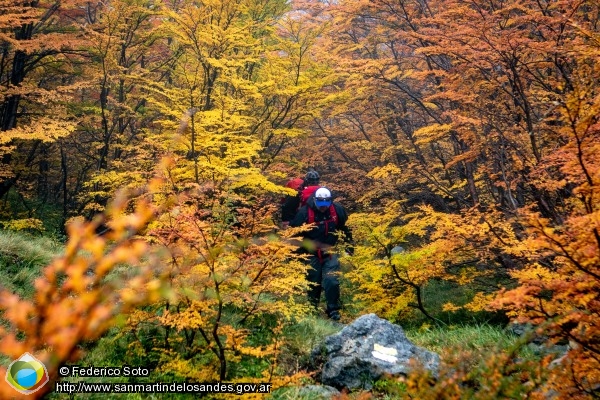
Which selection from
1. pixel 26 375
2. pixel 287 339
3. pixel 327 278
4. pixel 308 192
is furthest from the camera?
pixel 308 192

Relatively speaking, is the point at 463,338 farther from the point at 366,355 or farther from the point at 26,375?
the point at 26,375

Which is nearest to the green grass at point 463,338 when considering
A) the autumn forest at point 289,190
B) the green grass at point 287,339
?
the green grass at point 287,339

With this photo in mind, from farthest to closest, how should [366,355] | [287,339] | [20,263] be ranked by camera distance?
1. [20,263]
2. [287,339]
3. [366,355]

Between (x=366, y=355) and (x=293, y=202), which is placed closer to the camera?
(x=366, y=355)

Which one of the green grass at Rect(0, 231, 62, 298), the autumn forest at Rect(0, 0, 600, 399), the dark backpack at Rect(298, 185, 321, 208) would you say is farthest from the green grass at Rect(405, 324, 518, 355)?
the green grass at Rect(0, 231, 62, 298)

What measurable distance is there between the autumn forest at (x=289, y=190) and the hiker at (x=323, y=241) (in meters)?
0.40

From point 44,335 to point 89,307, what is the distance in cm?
13

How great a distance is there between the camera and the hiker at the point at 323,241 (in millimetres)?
6930

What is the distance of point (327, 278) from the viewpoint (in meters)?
6.86

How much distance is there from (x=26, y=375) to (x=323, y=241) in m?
5.72

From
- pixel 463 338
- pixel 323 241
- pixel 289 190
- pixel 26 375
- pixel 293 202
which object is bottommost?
pixel 463 338

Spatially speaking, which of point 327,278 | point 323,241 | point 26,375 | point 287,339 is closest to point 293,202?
point 323,241

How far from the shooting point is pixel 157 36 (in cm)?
1029

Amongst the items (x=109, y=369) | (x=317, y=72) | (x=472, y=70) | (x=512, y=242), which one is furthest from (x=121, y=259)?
(x=317, y=72)
